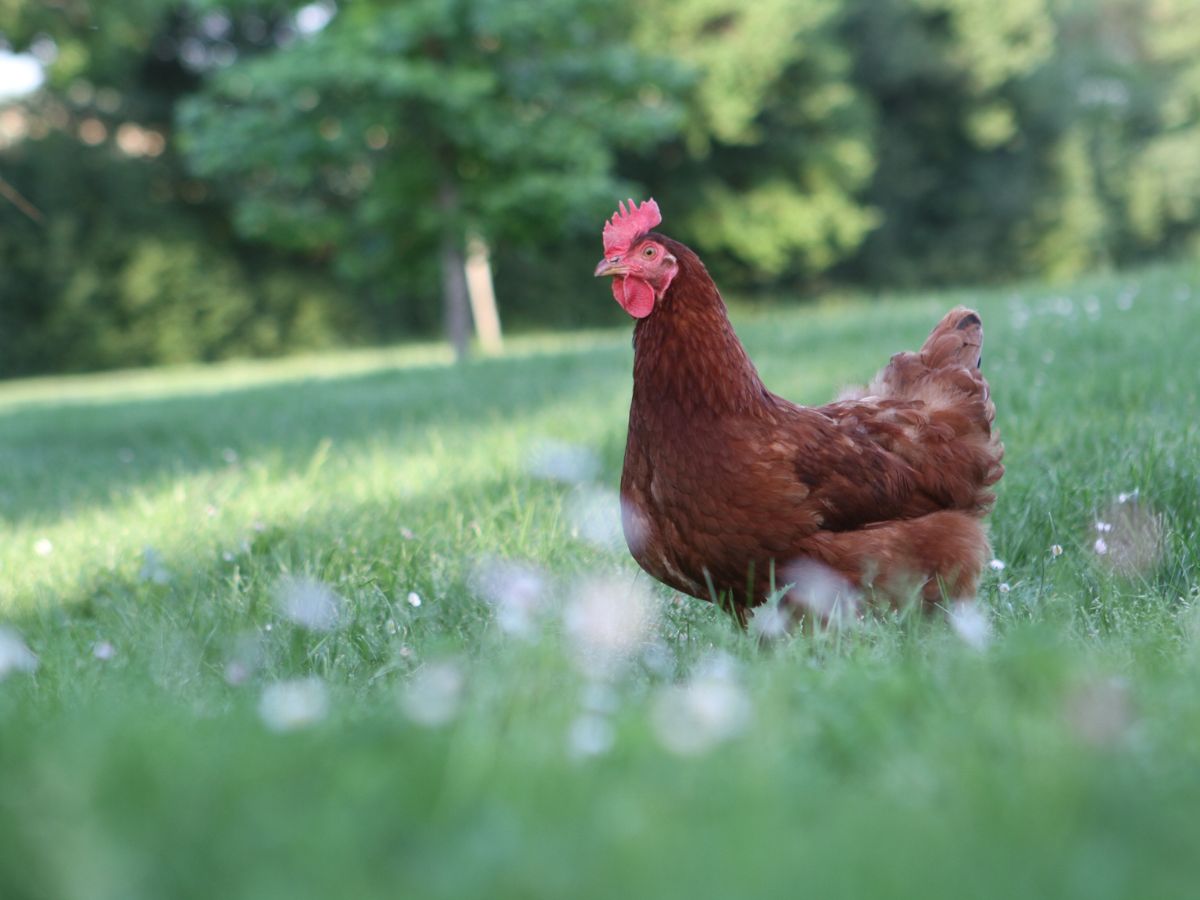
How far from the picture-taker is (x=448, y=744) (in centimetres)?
128

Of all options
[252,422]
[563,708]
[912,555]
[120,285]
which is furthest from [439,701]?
[120,285]

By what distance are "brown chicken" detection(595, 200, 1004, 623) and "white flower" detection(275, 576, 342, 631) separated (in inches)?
32.5

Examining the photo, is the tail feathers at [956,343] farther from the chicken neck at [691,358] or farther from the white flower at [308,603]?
the white flower at [308,603]

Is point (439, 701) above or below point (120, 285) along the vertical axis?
below

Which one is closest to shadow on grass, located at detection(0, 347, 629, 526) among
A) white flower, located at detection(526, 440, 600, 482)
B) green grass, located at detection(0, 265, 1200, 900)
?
green grass, located at detection(0, 265, 1200, 900)

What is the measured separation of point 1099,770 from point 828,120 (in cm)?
2689

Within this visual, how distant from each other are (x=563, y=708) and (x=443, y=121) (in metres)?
12.8

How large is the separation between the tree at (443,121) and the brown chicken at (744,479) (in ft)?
35.4

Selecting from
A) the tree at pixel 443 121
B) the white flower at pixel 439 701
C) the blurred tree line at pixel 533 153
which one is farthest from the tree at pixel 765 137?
the white flower at pixel 439 701

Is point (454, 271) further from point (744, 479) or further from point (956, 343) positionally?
point (744, 479)

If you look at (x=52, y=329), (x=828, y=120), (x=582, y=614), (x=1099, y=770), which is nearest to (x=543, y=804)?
(x=1099, y=770)

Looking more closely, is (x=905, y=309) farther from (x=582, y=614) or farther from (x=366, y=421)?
(x=582, y=614)

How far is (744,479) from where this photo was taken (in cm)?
249

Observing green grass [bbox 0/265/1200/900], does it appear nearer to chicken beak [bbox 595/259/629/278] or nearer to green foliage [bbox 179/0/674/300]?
chicken beak [bbox 595/259/629/278]
